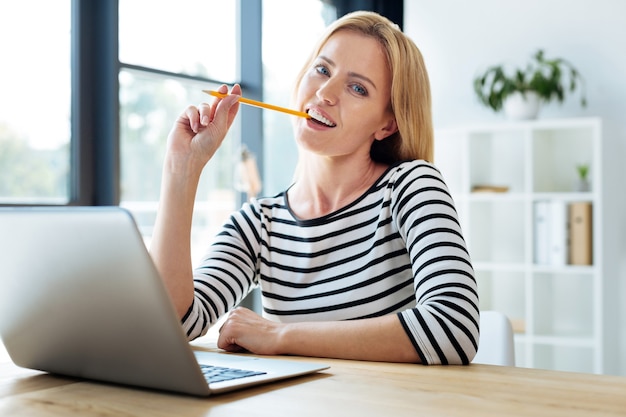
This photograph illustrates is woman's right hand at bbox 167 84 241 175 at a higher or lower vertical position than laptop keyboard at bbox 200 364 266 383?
higher

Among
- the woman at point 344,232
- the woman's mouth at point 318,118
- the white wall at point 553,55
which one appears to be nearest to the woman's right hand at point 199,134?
the woman at point 344,232

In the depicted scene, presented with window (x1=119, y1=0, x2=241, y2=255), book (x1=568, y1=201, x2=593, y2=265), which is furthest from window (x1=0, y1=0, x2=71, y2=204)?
book (x1=568, y1=201, x2=593, y2=265)

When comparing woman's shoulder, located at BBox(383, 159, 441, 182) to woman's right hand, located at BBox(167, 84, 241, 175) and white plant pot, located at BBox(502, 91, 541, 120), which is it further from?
white plant pot, located at BBox(502, 91, 541, 120)

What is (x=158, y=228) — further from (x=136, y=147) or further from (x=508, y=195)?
(x=508, y=195)

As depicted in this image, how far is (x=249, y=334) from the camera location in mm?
1230

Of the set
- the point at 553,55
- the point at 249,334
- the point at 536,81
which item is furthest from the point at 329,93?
the point at 553,55

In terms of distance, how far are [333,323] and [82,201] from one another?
180cm

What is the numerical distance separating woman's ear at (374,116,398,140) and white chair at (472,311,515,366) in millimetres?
451

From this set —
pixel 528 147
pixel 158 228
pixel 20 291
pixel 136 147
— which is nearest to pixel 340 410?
pixel 20 291

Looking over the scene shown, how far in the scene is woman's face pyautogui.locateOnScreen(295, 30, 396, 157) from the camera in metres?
1.62

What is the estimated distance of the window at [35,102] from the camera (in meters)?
2.58

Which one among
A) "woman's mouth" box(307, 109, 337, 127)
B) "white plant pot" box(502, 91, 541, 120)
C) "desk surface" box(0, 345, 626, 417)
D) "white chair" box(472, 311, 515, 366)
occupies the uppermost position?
"white plant pot" box(502, 91, 541, 120)

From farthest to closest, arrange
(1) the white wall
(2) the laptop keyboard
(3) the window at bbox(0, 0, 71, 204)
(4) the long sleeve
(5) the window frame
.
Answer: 1. (1) the white wall
2. (5) the window frame
3. (3) the window at bbox(0, 0, 71, 204)
4. (4) the long sleeve
5. (2) the laptop keyboard

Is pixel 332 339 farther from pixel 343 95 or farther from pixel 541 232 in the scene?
pixel 541 232
